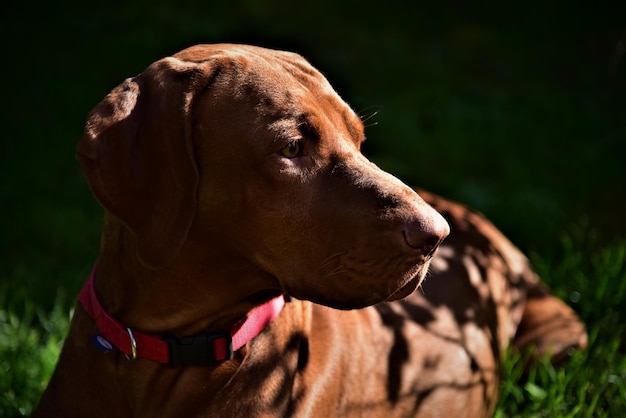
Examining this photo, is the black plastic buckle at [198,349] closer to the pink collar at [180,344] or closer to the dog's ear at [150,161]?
the pink collar at [180,344]

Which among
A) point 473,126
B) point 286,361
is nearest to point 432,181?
point 473,126

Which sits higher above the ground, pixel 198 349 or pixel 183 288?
pixel 183 288

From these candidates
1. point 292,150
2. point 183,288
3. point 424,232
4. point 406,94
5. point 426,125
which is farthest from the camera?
point 406,94

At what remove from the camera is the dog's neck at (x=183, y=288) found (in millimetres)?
2945

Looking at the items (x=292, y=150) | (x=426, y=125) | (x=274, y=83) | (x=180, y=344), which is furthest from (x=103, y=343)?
(x=426, y=125)

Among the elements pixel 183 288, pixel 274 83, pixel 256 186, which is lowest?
pixel 183 288

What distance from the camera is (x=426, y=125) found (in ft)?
23.7

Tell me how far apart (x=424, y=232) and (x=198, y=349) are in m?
0.82

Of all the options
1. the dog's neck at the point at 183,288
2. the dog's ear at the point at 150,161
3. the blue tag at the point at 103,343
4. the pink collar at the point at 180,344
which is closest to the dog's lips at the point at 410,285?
the dog's neck at the point at 183,288

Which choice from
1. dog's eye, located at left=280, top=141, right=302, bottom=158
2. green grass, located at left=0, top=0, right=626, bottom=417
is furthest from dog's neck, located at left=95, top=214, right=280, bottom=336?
green grass, located at left=0, top=0, right=626, bottom=417

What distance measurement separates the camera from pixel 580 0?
836 cm

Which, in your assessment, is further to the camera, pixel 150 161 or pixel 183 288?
pixel 183 288

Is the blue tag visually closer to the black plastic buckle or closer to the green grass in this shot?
the black plastic buckle

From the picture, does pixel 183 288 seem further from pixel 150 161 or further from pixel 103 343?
pixel 150 161
